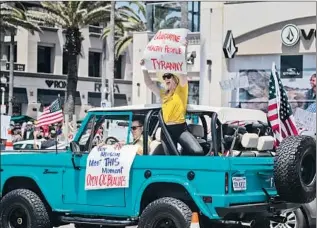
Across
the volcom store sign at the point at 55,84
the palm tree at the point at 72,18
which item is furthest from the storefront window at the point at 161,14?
the volcom store sign at the point at 55,84

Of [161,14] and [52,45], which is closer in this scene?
[161,14]

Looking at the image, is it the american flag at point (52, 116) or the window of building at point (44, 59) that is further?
the window of building at point (44, 59)

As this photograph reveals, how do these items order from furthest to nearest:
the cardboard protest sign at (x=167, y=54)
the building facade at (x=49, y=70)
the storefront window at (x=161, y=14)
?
the building facade at (x=49, y=70) → the storefront window at (x=161, y=14) → the cardboard protest sign at (x=167, y=54)

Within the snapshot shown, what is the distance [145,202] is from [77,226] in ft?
5.88

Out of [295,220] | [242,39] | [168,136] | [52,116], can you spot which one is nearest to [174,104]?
[168,136]

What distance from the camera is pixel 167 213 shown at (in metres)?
7.54

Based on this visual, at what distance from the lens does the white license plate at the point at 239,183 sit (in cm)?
745

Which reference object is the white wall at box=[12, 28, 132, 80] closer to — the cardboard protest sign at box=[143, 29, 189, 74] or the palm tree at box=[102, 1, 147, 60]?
the palm tree at box=[102, 1, 147, 60]

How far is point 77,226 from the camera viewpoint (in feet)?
31.0

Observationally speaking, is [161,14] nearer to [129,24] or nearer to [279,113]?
[129,24]

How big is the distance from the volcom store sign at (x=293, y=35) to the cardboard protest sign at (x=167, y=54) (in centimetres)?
1885

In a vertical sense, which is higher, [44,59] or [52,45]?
[52,45]

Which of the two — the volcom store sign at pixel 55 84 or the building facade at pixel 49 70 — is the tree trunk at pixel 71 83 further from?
the volcom store sign at pixel 55 84

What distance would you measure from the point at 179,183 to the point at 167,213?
37 cm
